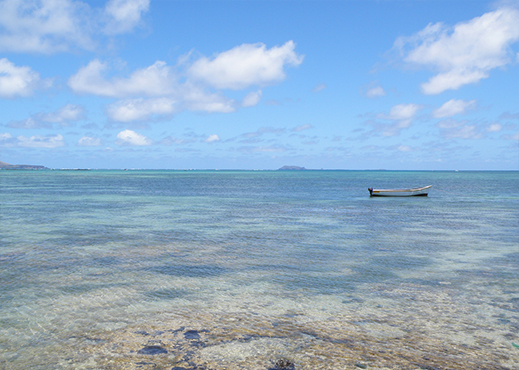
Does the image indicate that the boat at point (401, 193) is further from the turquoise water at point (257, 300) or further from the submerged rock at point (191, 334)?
the submerged rock at point (191, 334)

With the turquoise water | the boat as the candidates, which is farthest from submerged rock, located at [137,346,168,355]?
the boat

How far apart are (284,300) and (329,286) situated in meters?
2.06

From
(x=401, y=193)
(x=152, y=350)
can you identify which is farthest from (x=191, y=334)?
(x=401, y=193)

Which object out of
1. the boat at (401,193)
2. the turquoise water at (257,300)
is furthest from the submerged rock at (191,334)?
the boat at (401,193)

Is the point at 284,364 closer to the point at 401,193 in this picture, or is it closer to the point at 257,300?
the point at 257,300

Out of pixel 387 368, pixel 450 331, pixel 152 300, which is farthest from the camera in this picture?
pixel 152 300

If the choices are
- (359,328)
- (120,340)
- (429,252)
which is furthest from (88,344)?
(429,252)

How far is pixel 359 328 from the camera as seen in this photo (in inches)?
355

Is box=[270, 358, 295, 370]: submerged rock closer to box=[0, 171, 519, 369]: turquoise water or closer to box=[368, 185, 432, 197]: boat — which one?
box=[0, 171, 519, 369]: turquoise water

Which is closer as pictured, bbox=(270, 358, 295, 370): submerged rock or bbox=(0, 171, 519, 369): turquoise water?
bbox=(270, 358, 295, 370): submerged rock

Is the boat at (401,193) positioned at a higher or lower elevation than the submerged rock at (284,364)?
higher

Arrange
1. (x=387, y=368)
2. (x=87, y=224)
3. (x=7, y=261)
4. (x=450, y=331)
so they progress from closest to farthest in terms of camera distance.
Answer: (x=387, y=368)
(x=450, y=331)
(x=7, y=261)
(x=87, y=224)

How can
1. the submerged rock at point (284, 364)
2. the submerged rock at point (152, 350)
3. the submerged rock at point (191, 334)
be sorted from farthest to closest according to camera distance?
1. the submerged rock at point (191, 334)
2. the submerged rock at point (152, 350)
3. the submerged rock at point (284, 364)

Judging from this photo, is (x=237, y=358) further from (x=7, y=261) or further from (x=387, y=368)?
(x=7, y=261)
